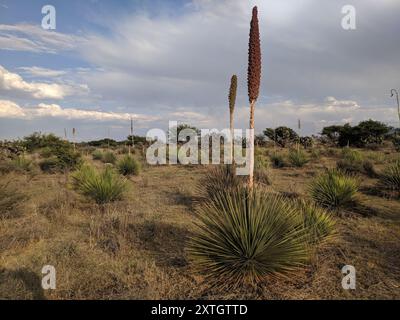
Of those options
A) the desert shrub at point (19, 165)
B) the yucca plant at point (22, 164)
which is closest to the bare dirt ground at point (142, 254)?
the desert shrub at point (19, 165)

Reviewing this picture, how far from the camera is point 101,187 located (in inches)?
389

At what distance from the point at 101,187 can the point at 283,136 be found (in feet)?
111

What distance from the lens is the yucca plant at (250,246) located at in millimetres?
4871

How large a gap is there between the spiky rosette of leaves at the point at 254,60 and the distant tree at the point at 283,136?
3219 centimetres

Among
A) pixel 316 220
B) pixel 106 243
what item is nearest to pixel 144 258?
pixel 106 243

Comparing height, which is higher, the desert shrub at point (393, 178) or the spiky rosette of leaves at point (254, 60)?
the spiky rosette of leaves at point (254, 60)

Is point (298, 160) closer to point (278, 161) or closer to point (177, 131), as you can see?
point (278, 161)

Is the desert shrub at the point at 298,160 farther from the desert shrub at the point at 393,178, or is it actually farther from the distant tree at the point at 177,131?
the distant tree at the point at 177,131

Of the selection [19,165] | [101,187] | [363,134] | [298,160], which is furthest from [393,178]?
[363,134]

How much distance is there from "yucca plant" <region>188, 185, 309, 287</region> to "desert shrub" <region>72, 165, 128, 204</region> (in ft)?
17.7

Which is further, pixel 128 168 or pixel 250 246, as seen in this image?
pixel 128 168

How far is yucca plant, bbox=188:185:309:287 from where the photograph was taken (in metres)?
4.87
